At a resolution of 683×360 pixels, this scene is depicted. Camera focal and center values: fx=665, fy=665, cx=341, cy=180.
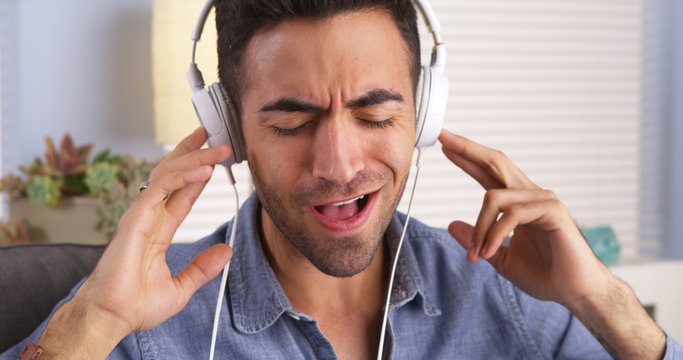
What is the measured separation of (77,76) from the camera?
2.80 m

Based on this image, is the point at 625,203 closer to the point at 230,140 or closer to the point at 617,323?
the point at 617,323

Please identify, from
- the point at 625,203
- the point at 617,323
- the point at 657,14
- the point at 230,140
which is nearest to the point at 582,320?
the point at 617,323

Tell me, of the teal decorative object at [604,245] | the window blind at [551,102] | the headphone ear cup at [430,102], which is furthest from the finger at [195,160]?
the window blind at [551,102]

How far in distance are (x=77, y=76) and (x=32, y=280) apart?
1771 millimetres

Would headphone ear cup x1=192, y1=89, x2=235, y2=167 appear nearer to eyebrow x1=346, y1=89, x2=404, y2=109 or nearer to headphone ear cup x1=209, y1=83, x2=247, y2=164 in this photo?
headphone ear cup x1=209, y1=83, x2=247, y2=164

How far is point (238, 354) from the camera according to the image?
1205 mm

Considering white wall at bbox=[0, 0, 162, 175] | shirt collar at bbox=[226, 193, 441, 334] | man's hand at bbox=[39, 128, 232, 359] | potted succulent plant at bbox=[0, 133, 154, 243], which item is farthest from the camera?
white wall at bbox=[0, 0, 162, 175]

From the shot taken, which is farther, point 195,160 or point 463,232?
point 463,232

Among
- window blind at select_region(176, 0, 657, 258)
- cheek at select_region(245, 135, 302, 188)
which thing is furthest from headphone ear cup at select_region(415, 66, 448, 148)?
window blind at select_region(176, 0, 657, 258)

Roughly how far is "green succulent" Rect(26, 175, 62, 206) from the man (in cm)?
90

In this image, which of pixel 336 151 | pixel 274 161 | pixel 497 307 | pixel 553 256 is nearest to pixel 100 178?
pixel 274 161

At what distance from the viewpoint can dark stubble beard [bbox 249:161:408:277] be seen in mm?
1170

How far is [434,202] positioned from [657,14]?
1665 millimetres

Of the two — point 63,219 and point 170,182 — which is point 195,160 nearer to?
point 170,182
